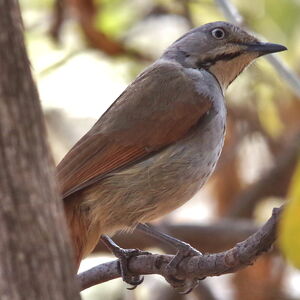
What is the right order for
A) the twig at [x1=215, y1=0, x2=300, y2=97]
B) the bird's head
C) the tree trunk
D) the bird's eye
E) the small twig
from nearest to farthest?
the tree trunk < the small twig < the twig at [x1=215, y1=0, x2=300, y2=97] < the bird's head < the bird's eye

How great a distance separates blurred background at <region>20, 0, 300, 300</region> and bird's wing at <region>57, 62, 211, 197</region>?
1.01 m

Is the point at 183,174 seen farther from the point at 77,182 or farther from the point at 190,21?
the point at 190,21

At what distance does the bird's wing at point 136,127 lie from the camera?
4379mm

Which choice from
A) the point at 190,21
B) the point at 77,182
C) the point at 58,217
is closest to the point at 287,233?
the point at 58,217

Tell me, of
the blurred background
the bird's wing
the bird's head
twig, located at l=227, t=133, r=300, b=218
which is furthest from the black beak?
twig, located at l=227, t=133, r=300, b=218

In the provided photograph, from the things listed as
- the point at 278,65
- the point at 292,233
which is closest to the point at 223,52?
the point at 278,65

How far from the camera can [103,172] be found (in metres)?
4.40

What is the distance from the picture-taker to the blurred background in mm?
6055

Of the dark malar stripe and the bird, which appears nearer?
the bird

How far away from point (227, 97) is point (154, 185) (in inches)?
102

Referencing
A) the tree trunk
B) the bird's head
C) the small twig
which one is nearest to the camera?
the tree trunk

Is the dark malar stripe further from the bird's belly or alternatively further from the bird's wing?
the bird's belly

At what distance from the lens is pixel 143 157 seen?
14.8 feet

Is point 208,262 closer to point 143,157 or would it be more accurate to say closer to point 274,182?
point 143,157
